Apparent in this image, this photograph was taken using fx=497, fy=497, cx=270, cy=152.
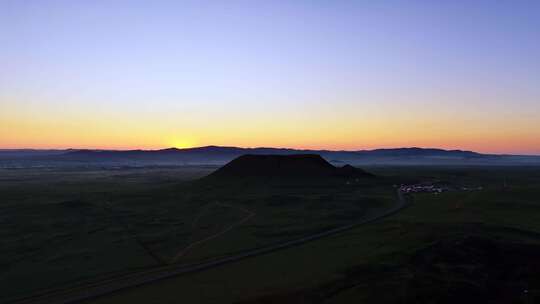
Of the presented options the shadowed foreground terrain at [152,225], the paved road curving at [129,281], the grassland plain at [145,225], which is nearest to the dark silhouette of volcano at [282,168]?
the shadowed foreground terrain at [152,225]

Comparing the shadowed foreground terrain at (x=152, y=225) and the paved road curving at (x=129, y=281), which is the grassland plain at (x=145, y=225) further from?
the paved road curving at (x=129, y=281)

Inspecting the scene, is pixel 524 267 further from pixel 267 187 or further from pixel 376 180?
pixel 376 180

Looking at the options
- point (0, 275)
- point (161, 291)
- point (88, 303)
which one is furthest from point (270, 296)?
point (0, 275)

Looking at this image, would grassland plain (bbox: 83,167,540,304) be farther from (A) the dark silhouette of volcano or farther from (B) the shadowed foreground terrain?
(A) the dark silhouette of volcano

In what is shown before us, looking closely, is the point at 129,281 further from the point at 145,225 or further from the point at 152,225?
the point at 145,225

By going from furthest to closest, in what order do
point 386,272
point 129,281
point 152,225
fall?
1. point 152,225
2. point 129,281
3. point 386,272

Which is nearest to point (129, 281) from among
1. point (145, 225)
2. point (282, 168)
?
point (145, 225)

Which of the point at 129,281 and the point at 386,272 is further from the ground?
the point at 386,272

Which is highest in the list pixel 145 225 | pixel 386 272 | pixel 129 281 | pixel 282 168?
pixel 282 168

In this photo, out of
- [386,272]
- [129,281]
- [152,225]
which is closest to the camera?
[386,272]
